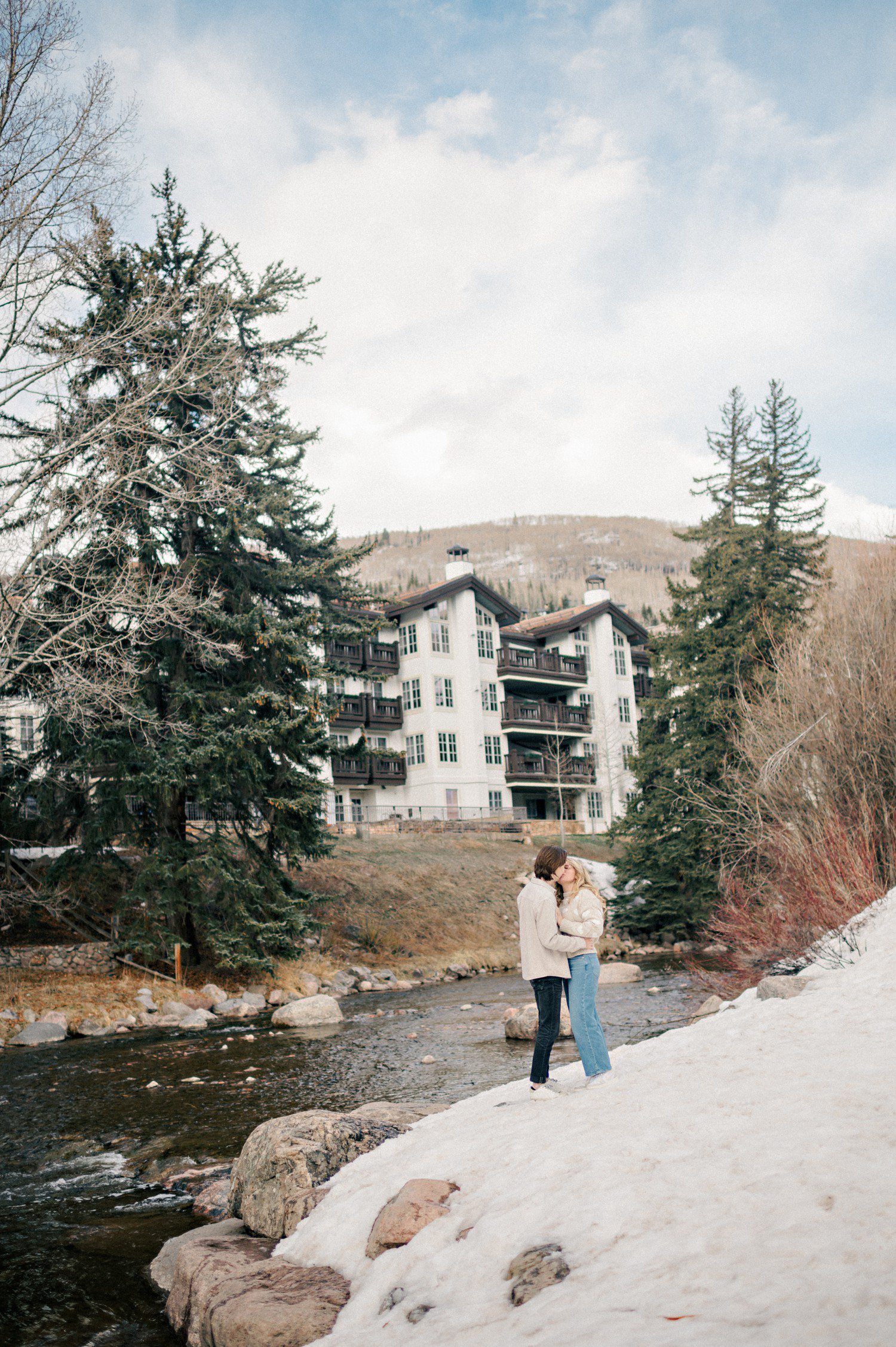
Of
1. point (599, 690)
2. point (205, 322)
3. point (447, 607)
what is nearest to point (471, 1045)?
point (205, 322)

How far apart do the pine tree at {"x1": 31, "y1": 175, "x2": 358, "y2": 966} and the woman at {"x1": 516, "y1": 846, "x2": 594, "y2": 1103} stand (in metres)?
12.5

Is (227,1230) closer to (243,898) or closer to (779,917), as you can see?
(779,917)

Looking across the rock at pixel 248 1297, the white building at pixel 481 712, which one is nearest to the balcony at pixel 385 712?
the white building at pixel 481 712

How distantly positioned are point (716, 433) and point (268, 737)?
879 inches

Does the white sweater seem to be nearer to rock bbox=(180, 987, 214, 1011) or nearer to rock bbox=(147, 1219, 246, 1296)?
rock bbox=(147, 1219, 246, 1296)

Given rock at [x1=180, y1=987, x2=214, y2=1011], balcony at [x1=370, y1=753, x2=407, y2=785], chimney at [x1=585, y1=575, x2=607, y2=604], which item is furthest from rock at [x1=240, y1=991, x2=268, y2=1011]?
chimney at [x1=585, y1=575, x2=607, y2=604]

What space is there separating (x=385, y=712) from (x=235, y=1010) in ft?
108

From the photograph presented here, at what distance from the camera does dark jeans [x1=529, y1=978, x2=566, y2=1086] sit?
7.23 m

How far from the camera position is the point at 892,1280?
3.42m

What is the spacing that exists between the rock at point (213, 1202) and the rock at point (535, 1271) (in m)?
3.54

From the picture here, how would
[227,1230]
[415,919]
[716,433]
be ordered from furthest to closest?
[716,433] → [415,919] → [227,1230]

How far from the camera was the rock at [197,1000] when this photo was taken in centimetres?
1984

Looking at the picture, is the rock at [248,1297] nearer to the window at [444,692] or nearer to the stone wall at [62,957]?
the stone wall at [62,957]

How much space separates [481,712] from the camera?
53.5 m
